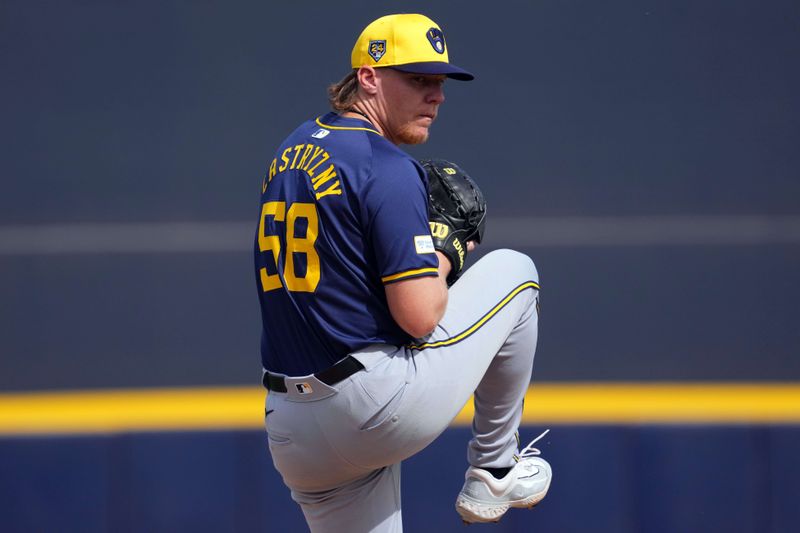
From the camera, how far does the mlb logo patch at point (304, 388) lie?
2.24 meters

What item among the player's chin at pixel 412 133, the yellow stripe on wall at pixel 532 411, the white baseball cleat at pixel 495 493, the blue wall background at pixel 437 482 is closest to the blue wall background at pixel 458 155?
the yellow stripe on wall at pixel 532 411

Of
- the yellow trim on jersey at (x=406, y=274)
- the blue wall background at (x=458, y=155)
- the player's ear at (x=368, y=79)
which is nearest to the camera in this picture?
the yellow trim on jersey at (x=406, y=274)

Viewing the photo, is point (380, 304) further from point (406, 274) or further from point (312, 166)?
point (312, 166)

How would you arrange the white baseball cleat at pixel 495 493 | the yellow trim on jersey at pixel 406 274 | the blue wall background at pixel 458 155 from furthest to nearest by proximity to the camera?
the blue wall background at pixel 458 155, the white baseball cleat at pixel 495 493, the yellow trim on jersey at pixel 406 274

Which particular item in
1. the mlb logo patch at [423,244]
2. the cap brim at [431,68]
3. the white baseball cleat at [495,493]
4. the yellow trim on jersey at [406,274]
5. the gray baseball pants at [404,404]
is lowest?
the white baseball cleat at [495,493]

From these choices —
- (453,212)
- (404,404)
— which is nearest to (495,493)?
(404,404)

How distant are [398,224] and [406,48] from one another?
425mm

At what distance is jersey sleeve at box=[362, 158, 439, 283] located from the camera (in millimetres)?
2123

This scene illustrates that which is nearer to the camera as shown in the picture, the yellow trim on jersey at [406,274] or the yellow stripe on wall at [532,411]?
the yellow trim on jersey at [406,274]

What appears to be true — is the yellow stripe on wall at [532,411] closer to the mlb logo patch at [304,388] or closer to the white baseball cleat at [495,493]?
the white baseball cleat at [495,493]

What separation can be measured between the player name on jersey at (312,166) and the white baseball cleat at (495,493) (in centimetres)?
79

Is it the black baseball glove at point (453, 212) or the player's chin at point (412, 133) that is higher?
the player's chin at point (412, 133)

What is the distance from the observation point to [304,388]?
7.37ft

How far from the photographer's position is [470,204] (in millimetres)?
2412
